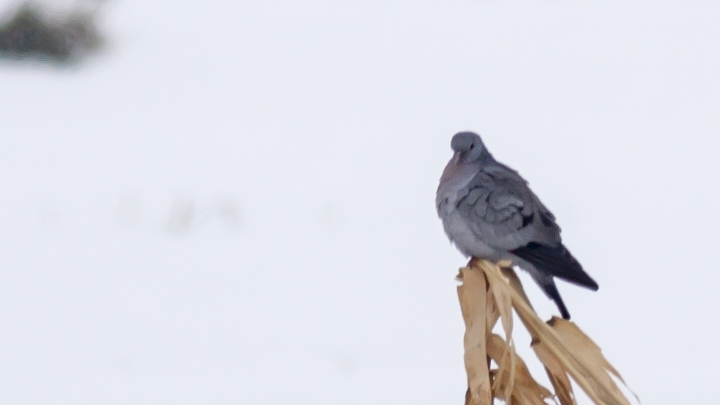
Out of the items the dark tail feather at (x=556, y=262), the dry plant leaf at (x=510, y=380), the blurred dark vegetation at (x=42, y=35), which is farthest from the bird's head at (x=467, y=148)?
the blurred dark vegetation at (x=42, y=35)

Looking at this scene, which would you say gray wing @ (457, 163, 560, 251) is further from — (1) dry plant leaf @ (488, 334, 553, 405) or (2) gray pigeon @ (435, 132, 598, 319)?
(1) dry plant leaf @ (488, 334, 553, 405)

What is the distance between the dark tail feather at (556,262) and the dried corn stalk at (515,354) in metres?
0.46

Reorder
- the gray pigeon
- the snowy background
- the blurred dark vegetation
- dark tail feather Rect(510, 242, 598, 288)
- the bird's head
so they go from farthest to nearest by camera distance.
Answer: the blurred dark vegetation → the snowy background → the bird's head → the gray pigeon → dark tail feather Rect(510, 242, 598, 288)

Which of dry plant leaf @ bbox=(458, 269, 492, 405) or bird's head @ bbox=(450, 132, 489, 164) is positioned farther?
bird's head @ bbox=(450, 132, 489, 164)

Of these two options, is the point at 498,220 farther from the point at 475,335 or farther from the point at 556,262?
the point at 475,335

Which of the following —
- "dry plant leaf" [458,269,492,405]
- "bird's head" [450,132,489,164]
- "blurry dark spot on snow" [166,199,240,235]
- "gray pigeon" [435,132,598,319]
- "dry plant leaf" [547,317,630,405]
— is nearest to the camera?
"dry plant leaf" [547,317,630,405]

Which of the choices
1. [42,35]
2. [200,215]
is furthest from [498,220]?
[42,35]

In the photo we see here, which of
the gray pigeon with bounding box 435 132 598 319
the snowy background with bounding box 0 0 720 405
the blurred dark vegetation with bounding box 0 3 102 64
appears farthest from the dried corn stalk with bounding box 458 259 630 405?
the blurred dark vegetation with bounding box 0 3 102 64

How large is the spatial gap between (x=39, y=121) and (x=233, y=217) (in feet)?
6.80

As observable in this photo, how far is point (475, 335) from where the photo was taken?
8.62ft

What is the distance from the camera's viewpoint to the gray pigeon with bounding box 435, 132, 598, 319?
3.41m

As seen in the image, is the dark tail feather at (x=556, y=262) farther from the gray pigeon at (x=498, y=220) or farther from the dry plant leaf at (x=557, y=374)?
the dry plant leaf at (x=557, y=374)

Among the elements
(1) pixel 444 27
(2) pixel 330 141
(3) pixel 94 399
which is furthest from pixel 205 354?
(1) pixel 444 27

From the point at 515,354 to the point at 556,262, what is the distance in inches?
27.7
